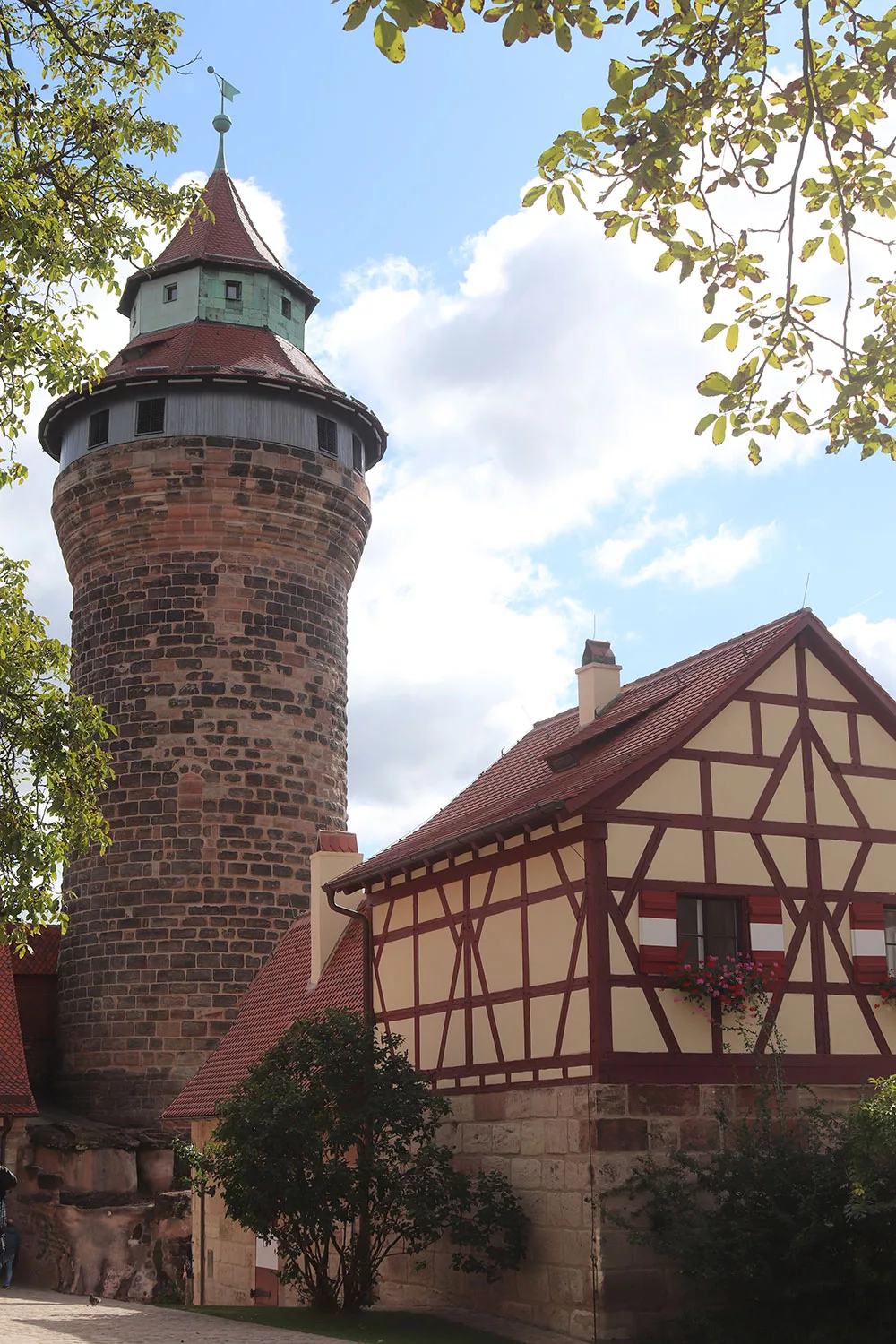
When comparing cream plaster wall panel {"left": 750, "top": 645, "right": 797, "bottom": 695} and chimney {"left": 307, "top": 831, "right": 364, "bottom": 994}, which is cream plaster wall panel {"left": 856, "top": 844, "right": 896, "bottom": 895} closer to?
cream plaster wall panel {"left": 750, "top": 645, "right": 797, "bottom": 695}

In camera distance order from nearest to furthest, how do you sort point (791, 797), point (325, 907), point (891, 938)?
point (791, 797) → point (891, 938) → point (325, 907)

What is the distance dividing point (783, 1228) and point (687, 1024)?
1.91 meters

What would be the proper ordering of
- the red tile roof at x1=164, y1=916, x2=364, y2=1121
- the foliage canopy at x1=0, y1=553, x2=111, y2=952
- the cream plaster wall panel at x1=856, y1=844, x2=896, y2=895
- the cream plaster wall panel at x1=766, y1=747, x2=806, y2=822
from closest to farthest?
the foliage canopy at x1=0, y1=553, x2=111, y2=952 → the cream plaster wall panel at x1=766, y1=747, x2=806, y2=822 → the cream plaster wall panel at x1=856, y1=844, x2=896, y2=895 → the red tile roof at x1=164, y1=916, x2=364, y2=1121

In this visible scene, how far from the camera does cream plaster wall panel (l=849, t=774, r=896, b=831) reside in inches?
604

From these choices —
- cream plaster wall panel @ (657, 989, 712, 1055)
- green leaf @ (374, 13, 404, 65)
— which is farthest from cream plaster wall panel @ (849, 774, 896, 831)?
green leaf @ (374, 13, 404, 65)

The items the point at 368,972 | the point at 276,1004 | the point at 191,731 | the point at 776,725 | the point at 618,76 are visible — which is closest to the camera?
the point at 618,76

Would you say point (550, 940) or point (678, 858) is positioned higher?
point (678, 858)

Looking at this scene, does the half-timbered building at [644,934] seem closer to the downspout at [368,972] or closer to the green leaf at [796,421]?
the downspout at [368,972]

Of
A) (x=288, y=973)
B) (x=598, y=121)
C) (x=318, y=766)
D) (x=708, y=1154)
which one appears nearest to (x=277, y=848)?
(x=318, y=766)

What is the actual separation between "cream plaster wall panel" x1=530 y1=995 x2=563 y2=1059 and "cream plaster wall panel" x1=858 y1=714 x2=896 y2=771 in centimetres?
383

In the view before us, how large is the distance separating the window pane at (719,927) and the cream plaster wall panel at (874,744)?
7.02ft

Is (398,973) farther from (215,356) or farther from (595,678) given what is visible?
(215,356)

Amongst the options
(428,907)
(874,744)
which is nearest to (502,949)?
(428,907)

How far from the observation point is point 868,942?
585 inches
